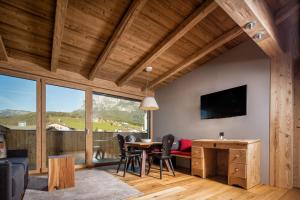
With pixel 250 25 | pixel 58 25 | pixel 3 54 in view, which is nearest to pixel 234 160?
pixel 250 25

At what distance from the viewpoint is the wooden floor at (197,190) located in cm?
274

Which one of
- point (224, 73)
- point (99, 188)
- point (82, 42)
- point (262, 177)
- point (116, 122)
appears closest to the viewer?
point (99, 188)

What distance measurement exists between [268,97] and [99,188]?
3.54 metres

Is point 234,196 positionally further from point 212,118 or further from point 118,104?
point 118,104

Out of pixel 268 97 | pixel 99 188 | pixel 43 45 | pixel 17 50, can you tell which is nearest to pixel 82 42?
pixel 43 45

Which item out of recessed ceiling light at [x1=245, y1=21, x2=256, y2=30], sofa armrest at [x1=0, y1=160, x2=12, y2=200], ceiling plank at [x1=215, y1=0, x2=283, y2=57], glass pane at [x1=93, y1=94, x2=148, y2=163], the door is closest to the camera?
sofa armrest at [x1=0, y1=160, x2=12, y2=200]

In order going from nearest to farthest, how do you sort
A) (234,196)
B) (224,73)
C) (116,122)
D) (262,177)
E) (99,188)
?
(234,196) → (99,188) → (262,177) → (224,73) → (116,122)

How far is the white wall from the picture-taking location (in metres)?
3.56

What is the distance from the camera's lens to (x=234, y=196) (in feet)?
9.13

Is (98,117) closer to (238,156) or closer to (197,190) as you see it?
(197,190)

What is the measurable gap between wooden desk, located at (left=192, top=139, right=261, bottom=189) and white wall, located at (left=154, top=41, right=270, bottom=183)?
1.03 feet

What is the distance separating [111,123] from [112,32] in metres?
2.82

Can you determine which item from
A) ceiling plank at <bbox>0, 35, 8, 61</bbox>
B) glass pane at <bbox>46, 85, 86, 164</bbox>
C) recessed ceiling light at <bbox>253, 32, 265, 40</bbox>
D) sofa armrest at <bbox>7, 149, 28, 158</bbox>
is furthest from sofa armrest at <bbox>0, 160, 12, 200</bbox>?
recessed ceiling light at <bbox>253, 32, 265, 40</bbox>

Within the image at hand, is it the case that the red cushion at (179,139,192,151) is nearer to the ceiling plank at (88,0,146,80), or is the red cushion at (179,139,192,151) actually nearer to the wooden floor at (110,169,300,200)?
the wooden floor at (110,169,300,200)
